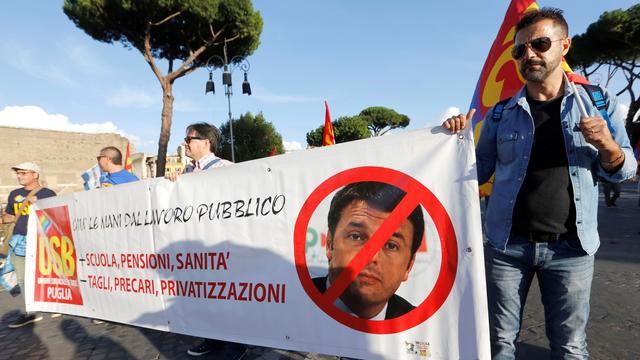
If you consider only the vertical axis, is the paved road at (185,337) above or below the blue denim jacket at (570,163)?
below

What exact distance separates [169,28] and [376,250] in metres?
19.4

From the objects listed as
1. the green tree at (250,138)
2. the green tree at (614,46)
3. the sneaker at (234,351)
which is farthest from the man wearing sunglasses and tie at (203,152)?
the green tree at (250,138)

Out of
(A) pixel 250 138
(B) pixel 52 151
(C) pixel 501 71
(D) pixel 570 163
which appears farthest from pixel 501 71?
(B) pixel 52 151

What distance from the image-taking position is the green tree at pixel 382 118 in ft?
183

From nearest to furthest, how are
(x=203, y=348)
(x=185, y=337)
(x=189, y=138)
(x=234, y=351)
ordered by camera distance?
(x=234, y=351)
(x=203, y=348)
(x=189, y=138)
(x=185, y=337)

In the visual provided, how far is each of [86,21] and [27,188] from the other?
54.0ft

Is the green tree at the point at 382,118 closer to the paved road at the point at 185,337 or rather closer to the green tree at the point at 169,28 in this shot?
the green tree at the point at 169,28

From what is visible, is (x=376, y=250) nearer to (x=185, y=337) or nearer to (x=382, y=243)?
(x=382, y=243)

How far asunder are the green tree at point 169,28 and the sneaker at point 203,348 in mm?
14647

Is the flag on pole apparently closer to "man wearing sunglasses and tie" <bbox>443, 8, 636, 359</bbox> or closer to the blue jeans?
"man wearing sunglasses and tie" <bbox>443, 8, 636, 359</bbox>

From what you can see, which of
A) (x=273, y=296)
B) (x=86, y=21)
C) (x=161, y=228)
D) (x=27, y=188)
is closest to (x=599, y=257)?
(x=273, y=296)

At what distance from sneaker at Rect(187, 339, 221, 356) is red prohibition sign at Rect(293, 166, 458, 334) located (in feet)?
4.38

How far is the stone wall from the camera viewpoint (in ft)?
93.0

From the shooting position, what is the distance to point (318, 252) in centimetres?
218
